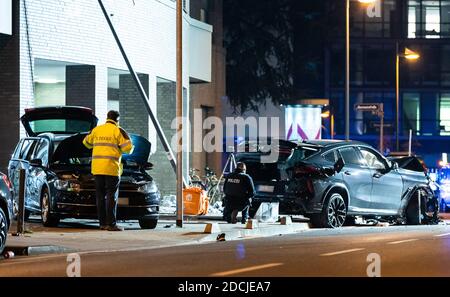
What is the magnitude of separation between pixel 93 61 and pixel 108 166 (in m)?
8.54

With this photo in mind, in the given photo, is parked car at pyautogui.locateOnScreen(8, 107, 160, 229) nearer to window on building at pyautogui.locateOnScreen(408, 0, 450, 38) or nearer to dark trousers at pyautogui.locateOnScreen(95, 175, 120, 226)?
dark trousers at pyautogui.locateOnScreen(95, 175, 120, 226)

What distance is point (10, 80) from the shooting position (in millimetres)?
23156

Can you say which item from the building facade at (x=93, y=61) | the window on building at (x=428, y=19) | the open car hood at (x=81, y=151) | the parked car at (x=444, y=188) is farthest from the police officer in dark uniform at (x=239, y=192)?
the window on building at (x=428, y=19)

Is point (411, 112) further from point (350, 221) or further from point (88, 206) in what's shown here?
point (88, 206)

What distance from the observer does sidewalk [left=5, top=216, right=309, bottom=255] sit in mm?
15188

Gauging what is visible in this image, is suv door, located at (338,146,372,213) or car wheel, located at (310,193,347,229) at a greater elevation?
suv door, located at (338,146,372,213)

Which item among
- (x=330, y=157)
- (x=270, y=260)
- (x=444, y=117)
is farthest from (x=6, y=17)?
(x=444, y=117)

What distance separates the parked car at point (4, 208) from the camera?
559 inches

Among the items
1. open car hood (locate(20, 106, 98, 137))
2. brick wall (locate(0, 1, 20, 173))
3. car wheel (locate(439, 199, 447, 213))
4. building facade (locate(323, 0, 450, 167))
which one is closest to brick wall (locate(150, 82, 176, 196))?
car wheel (locate(439, 199, 447, 213))

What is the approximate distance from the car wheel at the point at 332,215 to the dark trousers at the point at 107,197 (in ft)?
15.3

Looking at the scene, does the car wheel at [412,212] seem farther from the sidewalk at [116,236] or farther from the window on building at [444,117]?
the window on building at [444,117]

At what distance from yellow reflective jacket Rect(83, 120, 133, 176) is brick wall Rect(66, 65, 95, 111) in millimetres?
8275

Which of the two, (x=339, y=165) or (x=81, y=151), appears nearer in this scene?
(x=81, y=151)

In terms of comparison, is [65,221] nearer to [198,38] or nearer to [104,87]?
[104,87]
